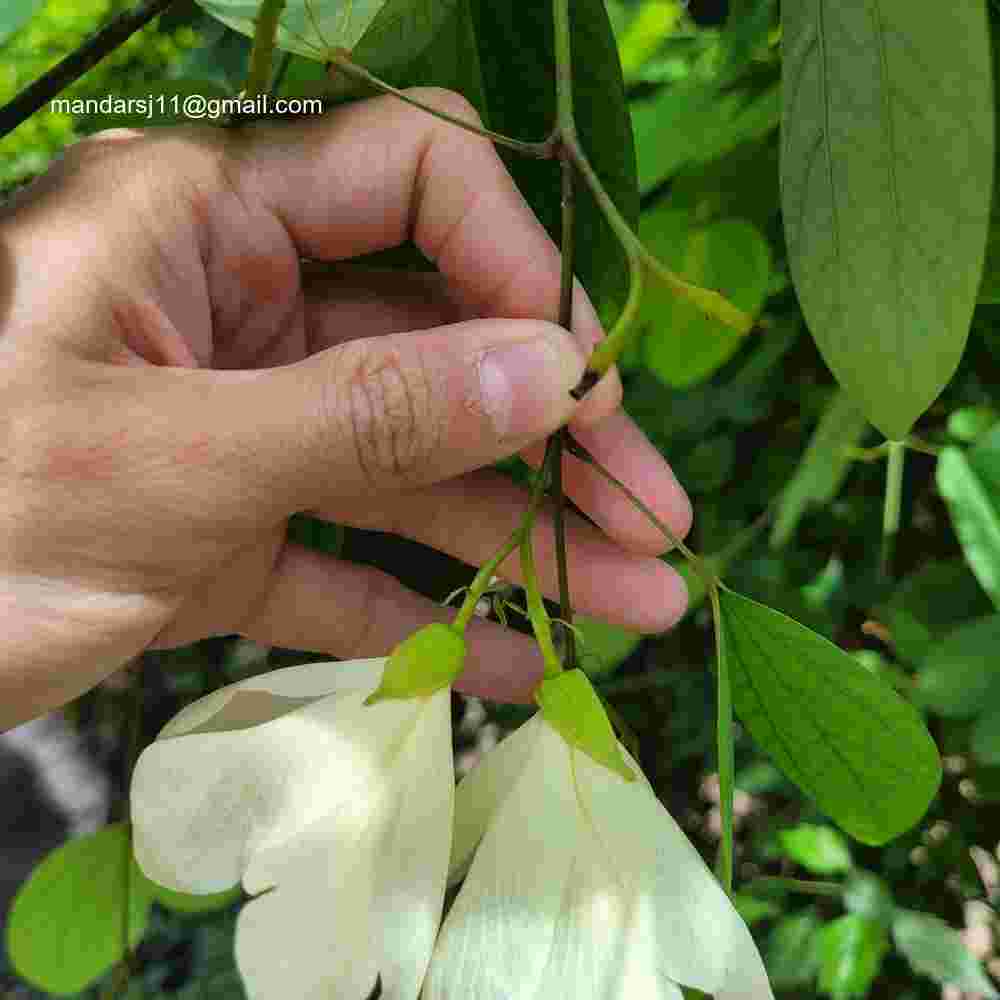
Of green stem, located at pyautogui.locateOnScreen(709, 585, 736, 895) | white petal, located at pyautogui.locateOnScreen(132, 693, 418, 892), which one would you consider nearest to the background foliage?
green stem, located at pyautogui.locateOnScreen(709, 585, 736, 895)

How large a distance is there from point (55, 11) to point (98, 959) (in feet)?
3.71

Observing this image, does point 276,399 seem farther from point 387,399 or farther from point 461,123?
point 461,123

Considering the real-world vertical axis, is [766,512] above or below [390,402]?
below

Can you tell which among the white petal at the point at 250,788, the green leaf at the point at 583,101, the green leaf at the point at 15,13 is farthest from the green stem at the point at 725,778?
the green leaf at the point at 15,13

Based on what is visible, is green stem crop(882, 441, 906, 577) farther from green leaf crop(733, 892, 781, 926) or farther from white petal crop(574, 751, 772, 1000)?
white petal crop(574, 751, 772, 1000)

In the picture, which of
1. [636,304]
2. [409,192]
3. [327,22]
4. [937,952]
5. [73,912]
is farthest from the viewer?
[937,952]

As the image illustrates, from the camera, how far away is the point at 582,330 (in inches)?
21.5

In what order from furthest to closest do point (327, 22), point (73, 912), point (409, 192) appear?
point (73, 912), point (409, 192), point (327, 22)

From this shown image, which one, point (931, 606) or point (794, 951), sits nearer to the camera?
point (931, 606)

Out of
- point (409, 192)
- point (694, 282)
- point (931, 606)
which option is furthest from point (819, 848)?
point (409, 192)

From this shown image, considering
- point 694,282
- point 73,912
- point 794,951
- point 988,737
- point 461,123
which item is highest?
point 461,123

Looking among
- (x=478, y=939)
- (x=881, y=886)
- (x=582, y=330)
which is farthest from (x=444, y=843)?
(x=881, y=886)

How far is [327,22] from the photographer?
0.45 meters

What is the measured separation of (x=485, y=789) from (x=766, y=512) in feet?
2.04
